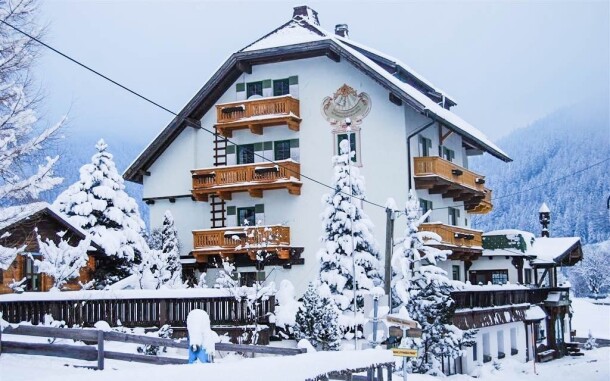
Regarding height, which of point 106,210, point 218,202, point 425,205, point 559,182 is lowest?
point 425,205

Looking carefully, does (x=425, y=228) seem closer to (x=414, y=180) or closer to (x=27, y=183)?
(x=414, y=180)

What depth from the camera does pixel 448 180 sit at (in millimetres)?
38906

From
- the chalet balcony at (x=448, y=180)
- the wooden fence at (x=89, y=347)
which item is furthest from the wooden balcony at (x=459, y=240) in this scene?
the wooden fence at (x=89, y=347)

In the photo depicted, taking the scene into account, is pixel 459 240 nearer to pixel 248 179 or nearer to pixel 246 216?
pixel 246 216

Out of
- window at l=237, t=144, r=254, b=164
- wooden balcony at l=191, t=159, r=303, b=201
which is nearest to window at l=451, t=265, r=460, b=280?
wooden balcony at l=191, t=159, r=303, b=201

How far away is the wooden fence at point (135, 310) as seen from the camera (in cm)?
2381

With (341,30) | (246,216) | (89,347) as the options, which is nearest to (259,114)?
(246,216)

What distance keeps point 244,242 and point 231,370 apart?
2987cm

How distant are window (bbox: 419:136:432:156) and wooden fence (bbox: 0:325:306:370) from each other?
22.3 metres

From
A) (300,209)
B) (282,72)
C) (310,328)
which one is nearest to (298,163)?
(300,209)

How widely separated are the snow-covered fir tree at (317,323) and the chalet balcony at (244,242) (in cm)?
943

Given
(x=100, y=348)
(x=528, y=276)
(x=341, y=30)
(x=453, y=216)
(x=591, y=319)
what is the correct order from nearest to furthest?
(x=100, y=348), (x=453, y=216), (x=341, y=30), (x=528, y=276), (x=591, y=319)

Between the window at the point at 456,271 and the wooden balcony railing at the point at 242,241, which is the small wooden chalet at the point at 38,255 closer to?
the wooden balcony railing at the point at 242,241

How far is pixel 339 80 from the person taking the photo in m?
39.5
